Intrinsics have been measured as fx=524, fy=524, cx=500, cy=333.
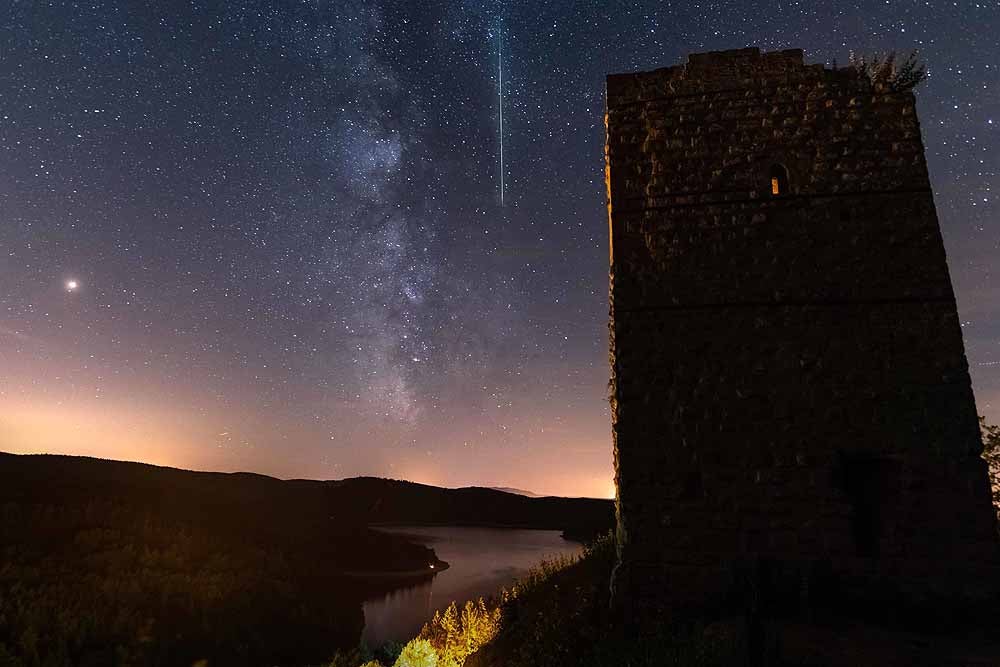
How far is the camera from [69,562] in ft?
58.6

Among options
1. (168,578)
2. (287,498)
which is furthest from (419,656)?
(287,498)

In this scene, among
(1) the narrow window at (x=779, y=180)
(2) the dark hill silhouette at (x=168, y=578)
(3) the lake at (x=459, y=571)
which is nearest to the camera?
(1) the narrow window at (x=779, y=180)

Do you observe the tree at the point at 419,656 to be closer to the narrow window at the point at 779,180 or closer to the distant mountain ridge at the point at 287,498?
the narrow window at the point at 779,180

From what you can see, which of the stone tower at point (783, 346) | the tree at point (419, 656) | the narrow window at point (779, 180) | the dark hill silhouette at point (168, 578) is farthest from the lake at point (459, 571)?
the narrow window at point (779, 180)

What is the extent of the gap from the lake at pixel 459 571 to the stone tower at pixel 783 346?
3.63 m

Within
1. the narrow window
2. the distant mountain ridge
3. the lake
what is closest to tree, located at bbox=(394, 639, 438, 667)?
the lake

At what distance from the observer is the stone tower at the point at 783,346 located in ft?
19.1

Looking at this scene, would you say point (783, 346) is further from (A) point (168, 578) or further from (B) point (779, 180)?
(A) point (168, 578)

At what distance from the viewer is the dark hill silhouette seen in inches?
563

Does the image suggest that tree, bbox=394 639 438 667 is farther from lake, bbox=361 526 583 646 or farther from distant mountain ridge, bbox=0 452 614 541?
distant mountain ridge, bbox=0 452 614 541

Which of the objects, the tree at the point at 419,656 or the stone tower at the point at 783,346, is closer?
the stone tower at the point at 783,346

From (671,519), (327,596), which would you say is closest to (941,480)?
(671,519)

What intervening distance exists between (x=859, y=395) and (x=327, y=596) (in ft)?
82.7

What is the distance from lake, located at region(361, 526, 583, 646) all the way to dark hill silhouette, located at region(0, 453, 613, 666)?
4.81 ft
